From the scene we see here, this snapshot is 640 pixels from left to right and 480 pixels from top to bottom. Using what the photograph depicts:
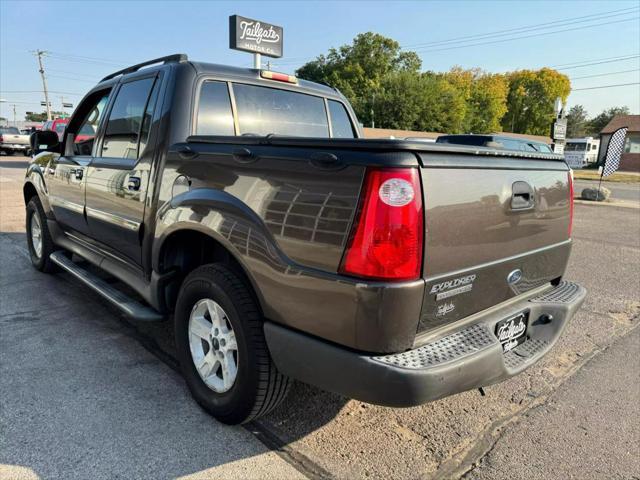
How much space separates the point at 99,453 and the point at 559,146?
1716 centimetres

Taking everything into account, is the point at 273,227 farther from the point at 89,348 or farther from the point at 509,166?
the point at 89,348

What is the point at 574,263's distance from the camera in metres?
6.65

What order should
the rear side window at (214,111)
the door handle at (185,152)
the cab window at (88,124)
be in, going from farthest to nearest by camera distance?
the cab window at (88,124) → the rear side window at (214,111) → the door handle at (185,152)

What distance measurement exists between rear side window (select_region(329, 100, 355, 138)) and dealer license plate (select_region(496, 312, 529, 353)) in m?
2.20

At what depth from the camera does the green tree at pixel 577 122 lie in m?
91.9

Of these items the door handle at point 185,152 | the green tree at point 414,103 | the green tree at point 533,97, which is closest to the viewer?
the door handle at point 185,152

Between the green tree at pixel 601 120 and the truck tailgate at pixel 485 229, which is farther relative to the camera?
the green tree at pixel 601 120

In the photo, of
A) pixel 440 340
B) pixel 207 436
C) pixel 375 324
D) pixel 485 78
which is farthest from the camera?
pixel 485 78

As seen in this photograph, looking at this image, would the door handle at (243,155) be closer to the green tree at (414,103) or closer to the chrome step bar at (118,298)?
the chrome step bar at (118,298)

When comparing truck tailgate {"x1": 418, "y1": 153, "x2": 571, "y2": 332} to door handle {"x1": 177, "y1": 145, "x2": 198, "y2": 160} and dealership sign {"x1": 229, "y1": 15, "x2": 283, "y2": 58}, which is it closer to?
door handle {"x1": 177, "y1": 145, "x2": 198, "y2": 160}

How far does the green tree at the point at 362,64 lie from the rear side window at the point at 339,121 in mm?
56830

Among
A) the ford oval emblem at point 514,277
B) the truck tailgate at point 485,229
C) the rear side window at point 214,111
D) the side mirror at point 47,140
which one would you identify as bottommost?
the ford oval emblem at point 514,277

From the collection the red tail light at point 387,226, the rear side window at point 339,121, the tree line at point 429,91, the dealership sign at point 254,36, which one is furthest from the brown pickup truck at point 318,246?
the tree line at point 429,91

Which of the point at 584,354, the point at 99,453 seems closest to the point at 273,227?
the point at 99,453
